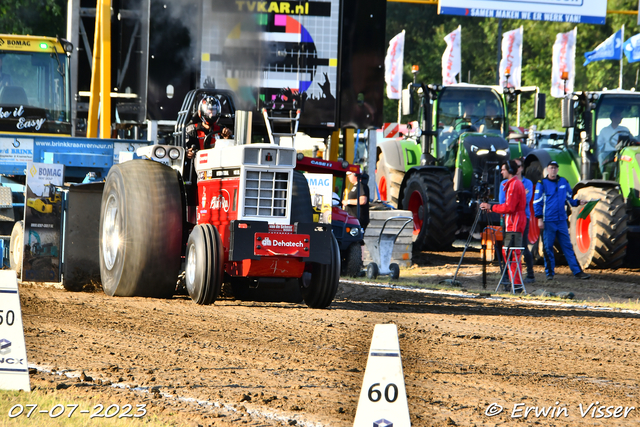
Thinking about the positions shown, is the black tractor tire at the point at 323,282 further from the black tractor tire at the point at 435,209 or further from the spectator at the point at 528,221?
the black tractor tire at the point at 435,209

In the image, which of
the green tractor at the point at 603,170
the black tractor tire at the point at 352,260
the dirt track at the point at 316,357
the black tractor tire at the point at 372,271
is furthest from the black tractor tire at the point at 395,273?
the dirt track at the point at 316,357

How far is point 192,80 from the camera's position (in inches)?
560

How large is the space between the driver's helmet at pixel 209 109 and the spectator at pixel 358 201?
4738 millimetres

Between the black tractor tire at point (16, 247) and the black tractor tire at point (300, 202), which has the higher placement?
the black tractor tire at point (300, 202)

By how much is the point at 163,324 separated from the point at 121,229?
1.93 metres

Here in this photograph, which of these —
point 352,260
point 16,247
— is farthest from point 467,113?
point 16,247

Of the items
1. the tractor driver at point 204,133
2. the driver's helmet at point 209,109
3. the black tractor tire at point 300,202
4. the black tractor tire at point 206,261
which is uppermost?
the driver's helmet at point 209,109

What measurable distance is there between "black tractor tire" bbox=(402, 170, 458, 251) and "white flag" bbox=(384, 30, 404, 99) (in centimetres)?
1846

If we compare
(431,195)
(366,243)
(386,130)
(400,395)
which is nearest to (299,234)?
(400,395)

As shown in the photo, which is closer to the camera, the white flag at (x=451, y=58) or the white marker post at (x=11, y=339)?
the white marker post at (x=11, y=339)

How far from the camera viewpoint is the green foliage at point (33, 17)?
2375cm

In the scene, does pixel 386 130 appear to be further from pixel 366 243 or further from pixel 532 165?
pixel 366 243

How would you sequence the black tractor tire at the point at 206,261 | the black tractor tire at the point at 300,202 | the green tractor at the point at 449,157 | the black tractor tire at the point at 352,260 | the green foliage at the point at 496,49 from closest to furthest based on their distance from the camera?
→ 1. the black tractor tire at the point at 206,261
2. the black tractor tire at the point at 300,202
3. the black tractor tire at the point at 352,260
4. the green tractor at the point at 449,157
5. the green foliage at the point at 496,49

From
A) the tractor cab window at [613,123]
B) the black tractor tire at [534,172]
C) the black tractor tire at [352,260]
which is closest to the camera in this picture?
the black tractor tire at [352,260]
